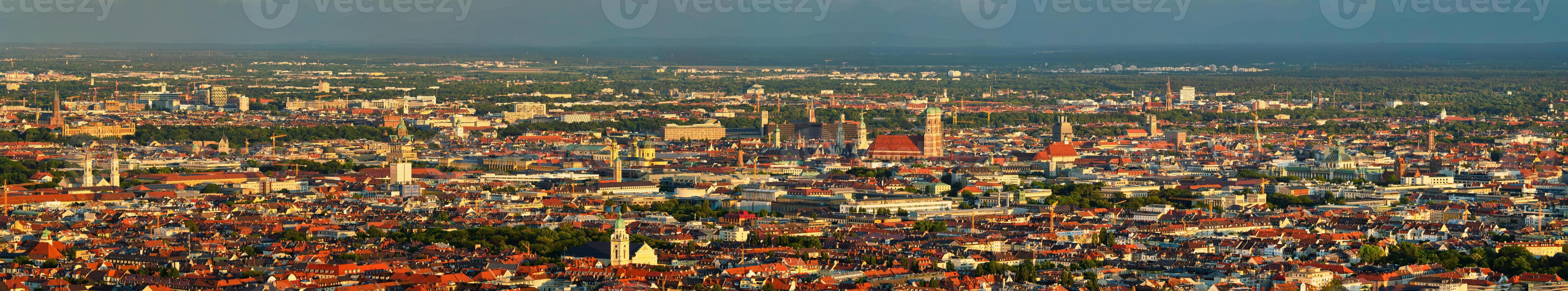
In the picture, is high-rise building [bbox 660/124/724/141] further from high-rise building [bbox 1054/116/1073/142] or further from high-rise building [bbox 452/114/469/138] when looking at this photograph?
high-rise building [bbox 1054/116/1073/142]

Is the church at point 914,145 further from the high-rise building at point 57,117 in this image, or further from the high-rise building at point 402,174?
the high-rise building at point 57,117

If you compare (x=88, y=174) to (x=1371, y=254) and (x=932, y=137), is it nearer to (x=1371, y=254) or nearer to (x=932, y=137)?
(x=932, y=137)

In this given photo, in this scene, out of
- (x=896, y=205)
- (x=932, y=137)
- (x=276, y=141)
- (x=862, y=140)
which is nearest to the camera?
(x=896, y=205)

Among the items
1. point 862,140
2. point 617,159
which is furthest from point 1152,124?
point 617,159

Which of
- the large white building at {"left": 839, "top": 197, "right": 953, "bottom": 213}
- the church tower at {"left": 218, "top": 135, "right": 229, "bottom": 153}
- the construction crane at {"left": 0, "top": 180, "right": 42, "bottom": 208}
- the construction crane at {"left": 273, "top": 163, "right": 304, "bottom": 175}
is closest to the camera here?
the construction crane at {"left": 0, "top": 180, "right": 42, "bottom": 208}

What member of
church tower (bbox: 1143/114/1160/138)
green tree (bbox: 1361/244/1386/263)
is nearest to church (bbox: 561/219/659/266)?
green tree (bbox: 1361/244/1386/263)

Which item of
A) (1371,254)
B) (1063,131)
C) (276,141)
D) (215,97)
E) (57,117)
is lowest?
(1371,254)
